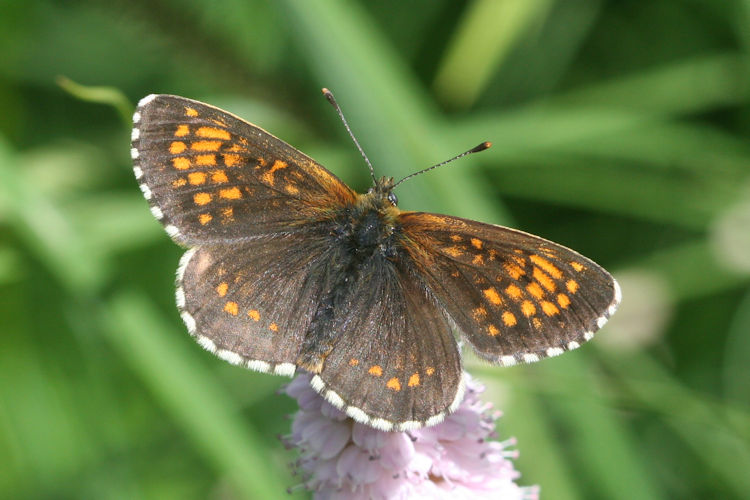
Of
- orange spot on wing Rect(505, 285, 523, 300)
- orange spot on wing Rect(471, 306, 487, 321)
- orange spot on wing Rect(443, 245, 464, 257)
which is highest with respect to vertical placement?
orange spot on wing Rect(505, 285, 523, 300)

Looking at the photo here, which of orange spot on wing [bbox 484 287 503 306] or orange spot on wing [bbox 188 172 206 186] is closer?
orange spot on wing [bbox 484 287 503 306]

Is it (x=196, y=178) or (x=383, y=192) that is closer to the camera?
(x=196, y=178)

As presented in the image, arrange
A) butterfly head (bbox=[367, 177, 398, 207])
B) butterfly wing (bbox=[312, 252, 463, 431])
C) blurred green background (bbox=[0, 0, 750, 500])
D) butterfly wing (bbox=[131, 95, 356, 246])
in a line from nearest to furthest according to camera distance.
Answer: butterfly wing (bbox=[312, 252, 463, 431])
butterfly wing (bbox=[131, 95, 356, 246])
butterfly head (bbox=[367, 177, 398, 207])
blurred green background (bbox=[0, 0, 750, 500])

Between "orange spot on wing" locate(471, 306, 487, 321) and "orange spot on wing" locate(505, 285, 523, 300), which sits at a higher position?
"orange spot on wing" locate(505, 285, 523, 300)

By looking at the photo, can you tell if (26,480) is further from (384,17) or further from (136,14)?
(384,17)

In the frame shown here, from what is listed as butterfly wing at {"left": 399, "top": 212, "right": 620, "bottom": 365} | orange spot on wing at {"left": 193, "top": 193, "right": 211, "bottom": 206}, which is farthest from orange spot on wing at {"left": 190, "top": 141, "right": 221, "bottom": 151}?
butterfly wing at {"left": 399, "top": 212, "right": 620, "bottom": 365}

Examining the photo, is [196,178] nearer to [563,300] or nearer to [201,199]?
[201,199]

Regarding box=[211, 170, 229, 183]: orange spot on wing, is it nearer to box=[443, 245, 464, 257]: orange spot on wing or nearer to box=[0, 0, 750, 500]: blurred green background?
box=[443, 245, 464, 257]: orange spot on wing

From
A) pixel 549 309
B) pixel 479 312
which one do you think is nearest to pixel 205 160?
pixel 479 312

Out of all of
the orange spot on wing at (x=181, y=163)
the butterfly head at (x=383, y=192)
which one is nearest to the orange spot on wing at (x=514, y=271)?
the butterfly head at (x=383, y=192)
